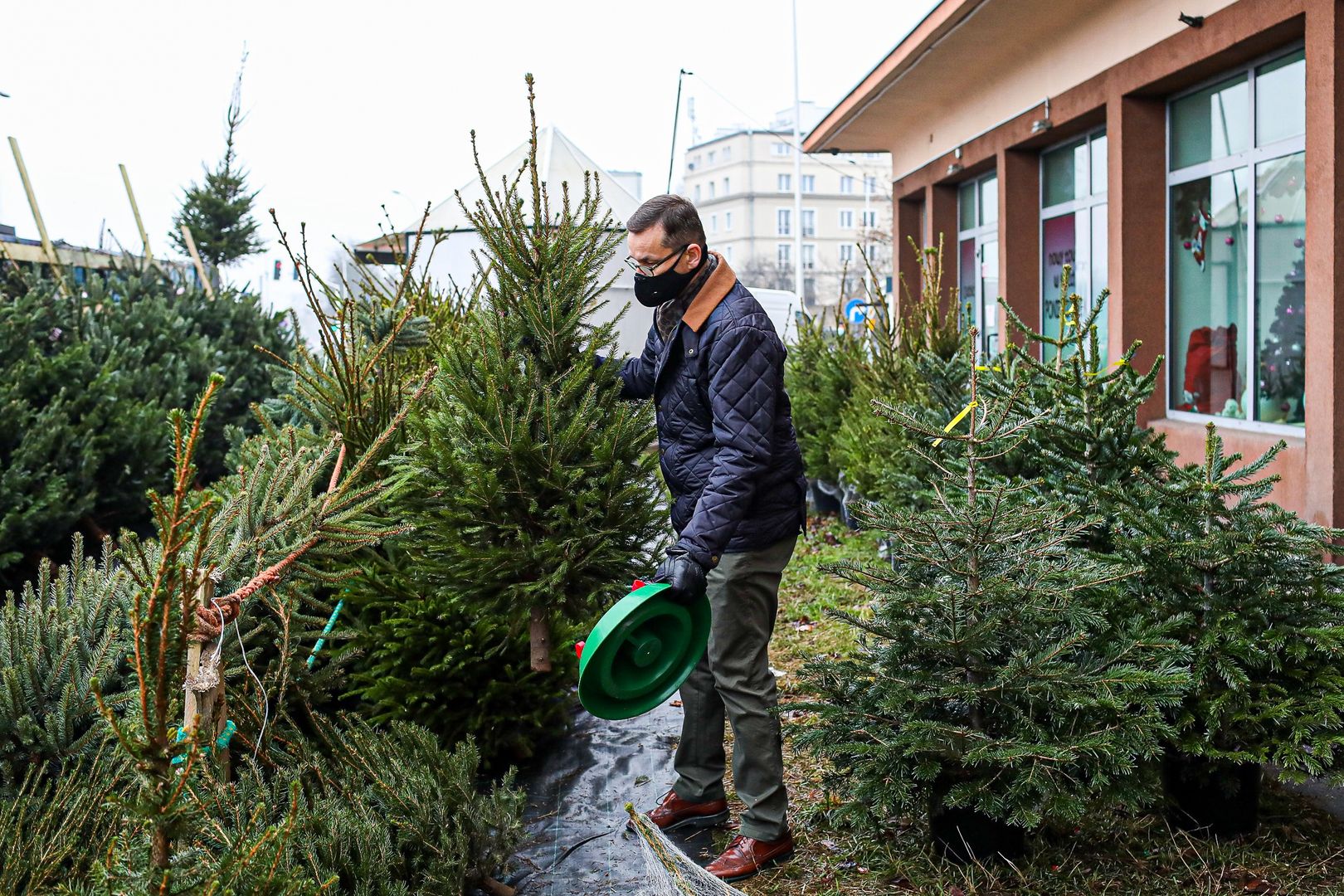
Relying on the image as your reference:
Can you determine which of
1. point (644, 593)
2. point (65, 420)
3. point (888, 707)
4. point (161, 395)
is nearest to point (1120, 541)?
point (888, 707)

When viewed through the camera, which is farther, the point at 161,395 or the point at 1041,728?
the point at 161,395

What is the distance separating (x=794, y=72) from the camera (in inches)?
1521

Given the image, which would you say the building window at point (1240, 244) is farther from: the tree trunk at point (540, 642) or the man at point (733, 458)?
the tree trunk at point (540, 642)

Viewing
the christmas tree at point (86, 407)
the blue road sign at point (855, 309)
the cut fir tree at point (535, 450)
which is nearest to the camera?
the cut fir tree at point (535, 450)

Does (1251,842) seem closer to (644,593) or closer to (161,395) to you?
(644,593)

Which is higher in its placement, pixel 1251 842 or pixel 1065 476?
pixel 1065 476

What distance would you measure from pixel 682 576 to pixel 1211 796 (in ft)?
6.43

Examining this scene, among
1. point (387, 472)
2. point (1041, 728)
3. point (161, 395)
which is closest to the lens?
point (1041, 728)

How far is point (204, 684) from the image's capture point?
108 inches

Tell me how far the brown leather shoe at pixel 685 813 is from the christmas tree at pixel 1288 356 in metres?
5.71

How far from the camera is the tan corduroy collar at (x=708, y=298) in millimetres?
3902

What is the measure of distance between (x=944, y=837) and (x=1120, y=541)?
1.15 metres

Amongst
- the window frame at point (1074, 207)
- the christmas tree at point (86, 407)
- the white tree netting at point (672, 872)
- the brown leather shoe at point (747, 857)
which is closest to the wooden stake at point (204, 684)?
Result: the white tree netting at point (672, 872)

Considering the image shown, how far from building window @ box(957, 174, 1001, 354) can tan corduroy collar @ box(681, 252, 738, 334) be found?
1075 centimetres
